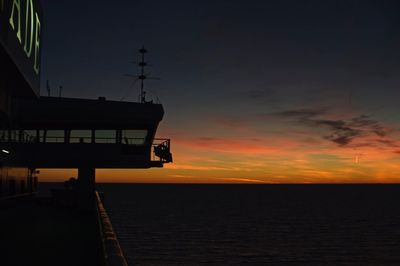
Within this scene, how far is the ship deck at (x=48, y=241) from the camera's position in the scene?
13500 millimetres

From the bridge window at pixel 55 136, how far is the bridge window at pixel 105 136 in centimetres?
267

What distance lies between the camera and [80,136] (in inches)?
1558

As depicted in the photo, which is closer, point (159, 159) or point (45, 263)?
point (45, 263)

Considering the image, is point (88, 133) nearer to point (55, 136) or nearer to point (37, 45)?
point (55, 136)

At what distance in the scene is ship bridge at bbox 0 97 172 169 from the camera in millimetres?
38531

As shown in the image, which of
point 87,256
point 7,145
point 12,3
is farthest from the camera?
point 7,145

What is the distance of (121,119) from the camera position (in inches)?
1547

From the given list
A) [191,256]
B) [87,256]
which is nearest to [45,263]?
[87,256]

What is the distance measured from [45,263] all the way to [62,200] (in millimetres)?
26153

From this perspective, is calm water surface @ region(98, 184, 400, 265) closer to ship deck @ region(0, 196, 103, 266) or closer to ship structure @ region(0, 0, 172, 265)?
ship structure @ region(0, 0, 172, 265)

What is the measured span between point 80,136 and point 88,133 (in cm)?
65

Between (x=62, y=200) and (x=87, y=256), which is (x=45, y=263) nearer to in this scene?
(x=87, y=256)

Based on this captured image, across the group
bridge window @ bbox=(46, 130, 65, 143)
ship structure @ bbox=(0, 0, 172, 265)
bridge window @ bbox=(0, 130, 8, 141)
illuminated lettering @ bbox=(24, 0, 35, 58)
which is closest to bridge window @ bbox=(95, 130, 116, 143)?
ship structure @ bbox=(0, 0, 172, 265)

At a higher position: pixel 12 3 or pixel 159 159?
pixel 12 3
